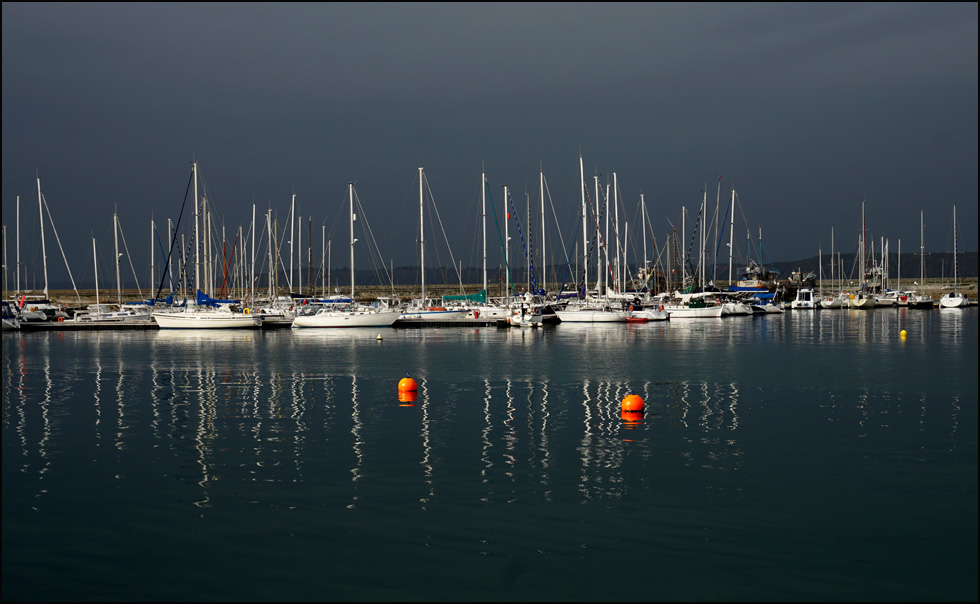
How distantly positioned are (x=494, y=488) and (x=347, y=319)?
67845 mm

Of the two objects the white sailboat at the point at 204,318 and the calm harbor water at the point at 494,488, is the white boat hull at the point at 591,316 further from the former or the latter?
the calm harbor water at the point at 494,488

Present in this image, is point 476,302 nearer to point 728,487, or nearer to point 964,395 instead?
point 964,395

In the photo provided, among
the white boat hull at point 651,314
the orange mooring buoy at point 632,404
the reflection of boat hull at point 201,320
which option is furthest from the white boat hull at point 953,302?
the orange mooring buoy at point 632,404

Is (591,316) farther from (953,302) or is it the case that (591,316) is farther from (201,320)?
(953,302)

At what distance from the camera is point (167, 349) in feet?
196

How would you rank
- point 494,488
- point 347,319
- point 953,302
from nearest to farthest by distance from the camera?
point 494,488 < point 347,319 < point 953,302

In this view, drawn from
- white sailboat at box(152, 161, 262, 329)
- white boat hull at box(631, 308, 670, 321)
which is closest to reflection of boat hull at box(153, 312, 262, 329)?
white sailboat at box(152, 161, 262, 329)

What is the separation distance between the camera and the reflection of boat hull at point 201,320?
278ft

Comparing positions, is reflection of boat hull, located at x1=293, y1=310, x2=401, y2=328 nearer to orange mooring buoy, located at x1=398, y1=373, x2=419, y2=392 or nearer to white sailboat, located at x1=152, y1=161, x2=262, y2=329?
white sailboat, located at x1=152, y1=161, x2=262, y2=329

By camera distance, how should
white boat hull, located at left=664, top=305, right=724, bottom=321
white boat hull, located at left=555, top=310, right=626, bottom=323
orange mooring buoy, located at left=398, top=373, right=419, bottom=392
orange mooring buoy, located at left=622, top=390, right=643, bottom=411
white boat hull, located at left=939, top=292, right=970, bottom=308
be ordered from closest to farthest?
orange mooring buoy, located at left=622, top=390, right=643, bottom=411
orange mooring buoy, located at left=398, top=373, right=419, bottom=392
white boat hull, located at left=555, top=310, right=626, bottom=323
white boat hull, located at left=664, top=305, right=724, bottom=321
white boat hull, located at left=939, top=292, right=970, bottom=308

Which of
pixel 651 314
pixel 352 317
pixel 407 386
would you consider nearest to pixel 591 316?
pixel 651 314

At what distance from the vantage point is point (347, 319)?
276 ft

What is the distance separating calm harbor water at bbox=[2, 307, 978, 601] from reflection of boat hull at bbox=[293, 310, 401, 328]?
144ft

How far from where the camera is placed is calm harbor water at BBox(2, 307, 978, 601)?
1287cm
